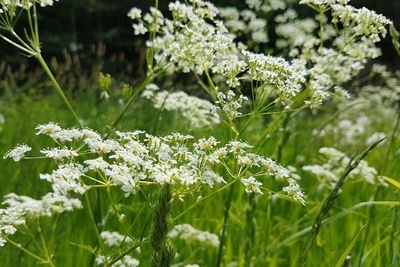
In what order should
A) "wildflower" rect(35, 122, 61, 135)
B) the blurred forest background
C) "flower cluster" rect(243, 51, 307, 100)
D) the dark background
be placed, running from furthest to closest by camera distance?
1. the dark background
2. the blurred forest background
3. "flower cluster" rect(243, 51, 307, 100)
4. "wildflower" rect(35, 122, 61, 135)

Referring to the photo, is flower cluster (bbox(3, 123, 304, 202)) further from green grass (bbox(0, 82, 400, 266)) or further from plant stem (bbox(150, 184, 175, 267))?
green grass (bbox(0, 82, 400, 266))

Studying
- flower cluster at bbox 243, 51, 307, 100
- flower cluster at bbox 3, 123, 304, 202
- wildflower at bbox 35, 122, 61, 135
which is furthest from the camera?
flower cluster at bbox 243, 51, 307, 100

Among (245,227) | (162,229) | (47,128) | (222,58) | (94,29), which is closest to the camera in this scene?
(162,229)

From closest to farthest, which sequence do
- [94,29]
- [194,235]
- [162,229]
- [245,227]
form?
1. [162,229]
2. [194,235]
3. [245,227]
4. [94,29]

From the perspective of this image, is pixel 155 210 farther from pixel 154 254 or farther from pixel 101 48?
pixel 101 48

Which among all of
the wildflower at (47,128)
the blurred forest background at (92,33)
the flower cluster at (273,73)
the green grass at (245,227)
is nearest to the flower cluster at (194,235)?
the green grass at (245,227)

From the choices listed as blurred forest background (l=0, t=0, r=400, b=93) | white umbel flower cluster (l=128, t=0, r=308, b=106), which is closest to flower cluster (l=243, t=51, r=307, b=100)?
white umbel flower cluster (l=128, t=0, r=308, b=106)

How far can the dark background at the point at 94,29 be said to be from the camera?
69.3 ft

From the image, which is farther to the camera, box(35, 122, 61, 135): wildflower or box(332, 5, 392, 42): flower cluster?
box(332, 5, 392, 42): flower cluster

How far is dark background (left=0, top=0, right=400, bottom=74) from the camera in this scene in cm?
2112

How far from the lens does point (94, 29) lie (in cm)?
2508

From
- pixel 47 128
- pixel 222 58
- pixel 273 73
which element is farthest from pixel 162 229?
pixel 222 58

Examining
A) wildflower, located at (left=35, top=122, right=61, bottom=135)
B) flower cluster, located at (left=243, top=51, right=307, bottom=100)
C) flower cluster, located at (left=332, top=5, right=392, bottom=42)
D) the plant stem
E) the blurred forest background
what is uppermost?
the blurred forest background

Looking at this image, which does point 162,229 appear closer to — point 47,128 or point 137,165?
point 137,165
